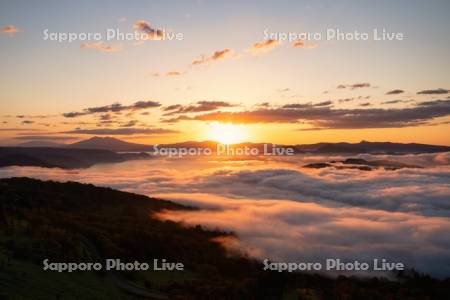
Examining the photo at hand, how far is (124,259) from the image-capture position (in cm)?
9069

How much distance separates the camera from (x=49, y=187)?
19500cm

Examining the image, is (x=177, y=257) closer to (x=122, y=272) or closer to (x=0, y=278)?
(x=122, y=272)

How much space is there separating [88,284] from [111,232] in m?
60.6

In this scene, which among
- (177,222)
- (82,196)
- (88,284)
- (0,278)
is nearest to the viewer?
(0,278)

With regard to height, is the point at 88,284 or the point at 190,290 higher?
the point at 88,284

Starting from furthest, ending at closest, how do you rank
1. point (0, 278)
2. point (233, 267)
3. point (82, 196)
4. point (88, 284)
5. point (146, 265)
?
point (82, 196), point (233, 267), point (146, 265), point (88, 284), point (0, 278)

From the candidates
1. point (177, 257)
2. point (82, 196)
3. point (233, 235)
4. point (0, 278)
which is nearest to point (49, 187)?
point (82, 196)

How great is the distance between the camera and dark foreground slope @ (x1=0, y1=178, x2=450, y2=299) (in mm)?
52250

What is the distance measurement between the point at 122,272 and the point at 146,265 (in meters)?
17.1

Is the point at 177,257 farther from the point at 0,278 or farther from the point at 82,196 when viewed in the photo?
the point at 82,196

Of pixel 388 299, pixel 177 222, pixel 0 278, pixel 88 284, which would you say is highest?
pixel 0 278

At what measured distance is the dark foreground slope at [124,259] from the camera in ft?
171

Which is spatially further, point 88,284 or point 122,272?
point 122,272

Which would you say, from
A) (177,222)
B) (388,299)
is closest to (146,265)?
(388,299)
